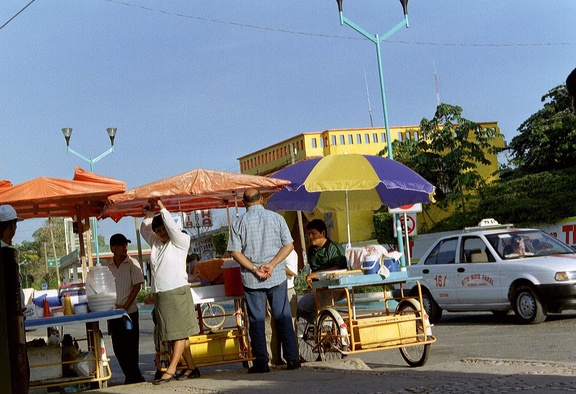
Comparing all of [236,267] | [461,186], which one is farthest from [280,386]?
[461,186]

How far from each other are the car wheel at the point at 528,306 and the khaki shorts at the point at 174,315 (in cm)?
785

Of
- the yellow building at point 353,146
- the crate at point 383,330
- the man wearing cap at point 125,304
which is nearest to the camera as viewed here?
the crate at point 383,330

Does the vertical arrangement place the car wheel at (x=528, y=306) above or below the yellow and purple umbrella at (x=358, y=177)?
below

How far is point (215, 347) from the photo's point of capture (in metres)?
11.3

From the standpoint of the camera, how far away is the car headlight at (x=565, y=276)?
15984mm

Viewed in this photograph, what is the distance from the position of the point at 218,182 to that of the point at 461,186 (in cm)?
2492

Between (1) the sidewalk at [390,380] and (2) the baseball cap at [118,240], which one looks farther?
(2) the baseball cap at [118,240]

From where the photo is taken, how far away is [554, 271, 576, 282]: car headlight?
1598cm

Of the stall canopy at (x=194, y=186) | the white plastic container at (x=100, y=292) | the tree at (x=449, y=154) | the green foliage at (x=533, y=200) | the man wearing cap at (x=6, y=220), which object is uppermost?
the tree at (x=449, y=154)

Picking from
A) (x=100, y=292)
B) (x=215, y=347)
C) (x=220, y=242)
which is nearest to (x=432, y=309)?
(x=215, y=347)

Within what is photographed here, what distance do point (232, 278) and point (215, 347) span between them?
0.83m

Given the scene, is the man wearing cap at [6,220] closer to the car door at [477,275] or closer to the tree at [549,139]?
the car door at [477,275]

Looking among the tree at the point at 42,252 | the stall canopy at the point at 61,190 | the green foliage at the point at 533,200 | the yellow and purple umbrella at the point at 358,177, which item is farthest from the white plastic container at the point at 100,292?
the tree at the point at 42,252

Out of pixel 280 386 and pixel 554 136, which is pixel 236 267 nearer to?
pixel 280 386
